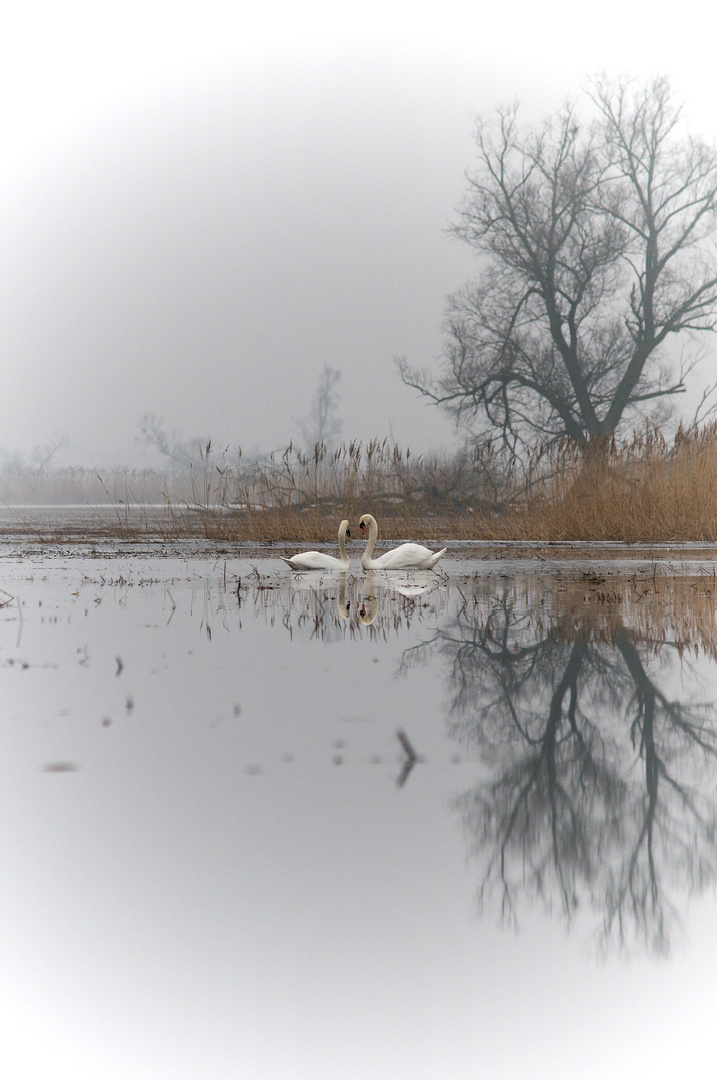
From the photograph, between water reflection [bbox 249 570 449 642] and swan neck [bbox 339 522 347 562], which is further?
swan neck [bbox 339 522 347 562]

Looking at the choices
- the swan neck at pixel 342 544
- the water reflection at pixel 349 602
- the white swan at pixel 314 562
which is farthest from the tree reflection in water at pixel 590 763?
the swan neck at pixel 342 544

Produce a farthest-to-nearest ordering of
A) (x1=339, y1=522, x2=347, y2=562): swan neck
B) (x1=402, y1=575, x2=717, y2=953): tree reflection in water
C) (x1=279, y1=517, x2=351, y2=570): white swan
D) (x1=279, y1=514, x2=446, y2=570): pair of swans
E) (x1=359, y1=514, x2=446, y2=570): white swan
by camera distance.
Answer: (x1=339, y1=522, x2=347, y2=562): swan neck < (x1=359, y1=514, x2=446, y2=570): white swan < (x1=279, y1=514, x2=446, y2=570): pair of swans < (x1=279, y1=517, x2=351, y2=570): white swan < (x1=402, y1=575, x2=717, y2=953): tree reflection in water

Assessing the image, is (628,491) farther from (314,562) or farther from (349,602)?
(349,602)

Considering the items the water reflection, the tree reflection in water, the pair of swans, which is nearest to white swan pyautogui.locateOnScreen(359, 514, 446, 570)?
the pair of swans

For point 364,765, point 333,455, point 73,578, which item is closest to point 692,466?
point 333,455

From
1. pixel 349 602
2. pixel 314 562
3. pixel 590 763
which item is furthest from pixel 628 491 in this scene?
pixel 590 763

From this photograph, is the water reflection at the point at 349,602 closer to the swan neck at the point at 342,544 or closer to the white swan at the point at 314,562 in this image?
the white swan at the point at 314,562

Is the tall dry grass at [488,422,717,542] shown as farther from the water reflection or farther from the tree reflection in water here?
the tree reflection in water

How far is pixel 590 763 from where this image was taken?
302 cm

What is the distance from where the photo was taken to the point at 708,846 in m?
2.45

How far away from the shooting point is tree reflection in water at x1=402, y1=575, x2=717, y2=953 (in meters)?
2.25

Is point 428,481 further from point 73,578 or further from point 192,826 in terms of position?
point 192,826

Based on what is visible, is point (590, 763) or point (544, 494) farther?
point (544, 494)

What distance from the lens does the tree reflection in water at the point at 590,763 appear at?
2254 millimetres
